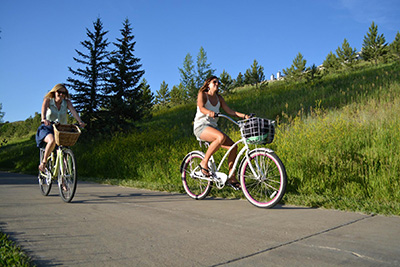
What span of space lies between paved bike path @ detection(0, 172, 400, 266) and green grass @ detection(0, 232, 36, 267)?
0.28 feet

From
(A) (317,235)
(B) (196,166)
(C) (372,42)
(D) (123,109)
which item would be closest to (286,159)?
(B) (196,166)

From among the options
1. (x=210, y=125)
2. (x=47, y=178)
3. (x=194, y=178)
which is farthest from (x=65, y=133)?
(x=210, y=125)

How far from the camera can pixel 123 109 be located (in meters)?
18.0

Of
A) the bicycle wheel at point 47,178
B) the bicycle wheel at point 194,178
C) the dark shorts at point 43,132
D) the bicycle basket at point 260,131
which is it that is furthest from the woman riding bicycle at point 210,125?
the bicycle wheel at point 47,178

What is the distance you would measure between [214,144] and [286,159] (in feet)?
6.27

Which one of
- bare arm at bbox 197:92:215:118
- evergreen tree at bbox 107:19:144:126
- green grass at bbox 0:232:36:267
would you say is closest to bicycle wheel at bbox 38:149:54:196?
bare arm at bbox 197:92:215:118

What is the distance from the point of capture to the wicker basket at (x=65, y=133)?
5711 mm

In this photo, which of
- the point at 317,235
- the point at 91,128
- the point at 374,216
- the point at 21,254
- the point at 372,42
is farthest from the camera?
the point at 372,42

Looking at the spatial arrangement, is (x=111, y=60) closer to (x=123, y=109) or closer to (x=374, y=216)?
(x=123, y=109)

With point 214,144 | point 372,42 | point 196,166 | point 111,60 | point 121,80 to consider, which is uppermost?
point 372,42

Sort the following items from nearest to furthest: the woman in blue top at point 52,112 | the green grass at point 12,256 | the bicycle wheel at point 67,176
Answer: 1. the green grass at point 12,256
2. the bicycle wheel at point 67,176
3. the woman in blue top at point 52,112

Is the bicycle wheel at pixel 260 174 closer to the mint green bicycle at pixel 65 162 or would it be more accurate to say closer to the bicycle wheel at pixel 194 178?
the bicycle wheel at pixel 194 178

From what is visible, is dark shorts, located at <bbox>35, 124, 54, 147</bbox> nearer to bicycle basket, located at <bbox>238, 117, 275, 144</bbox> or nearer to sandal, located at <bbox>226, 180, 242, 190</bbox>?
sandal, located at <bbox>226, 180, 242, 190</bbox>

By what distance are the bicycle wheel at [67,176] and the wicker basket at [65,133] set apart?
187mm
